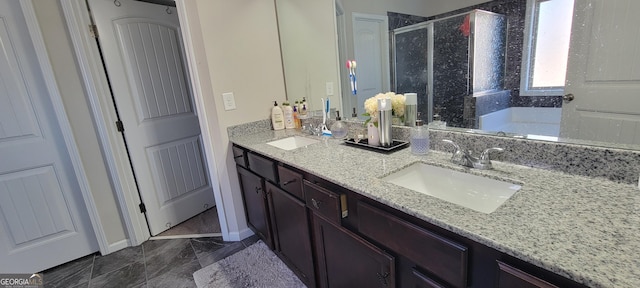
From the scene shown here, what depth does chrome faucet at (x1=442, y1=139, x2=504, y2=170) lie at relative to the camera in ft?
3.35

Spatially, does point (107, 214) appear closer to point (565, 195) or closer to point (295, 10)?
point (295, 10)

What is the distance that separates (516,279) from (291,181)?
3.19 feet

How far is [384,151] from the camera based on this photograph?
1322 mm

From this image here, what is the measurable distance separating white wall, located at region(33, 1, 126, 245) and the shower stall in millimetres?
2152

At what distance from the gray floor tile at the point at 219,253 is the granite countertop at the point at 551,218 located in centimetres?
134

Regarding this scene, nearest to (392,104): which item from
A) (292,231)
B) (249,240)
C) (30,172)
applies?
(292,231)

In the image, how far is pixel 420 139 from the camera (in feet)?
4.04

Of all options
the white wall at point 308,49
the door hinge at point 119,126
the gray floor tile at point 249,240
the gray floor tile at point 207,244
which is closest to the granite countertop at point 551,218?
the white wall at point 308,49

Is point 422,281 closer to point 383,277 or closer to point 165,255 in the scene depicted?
point 383,277

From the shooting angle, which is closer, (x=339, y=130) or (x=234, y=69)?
(x=339, y=130)

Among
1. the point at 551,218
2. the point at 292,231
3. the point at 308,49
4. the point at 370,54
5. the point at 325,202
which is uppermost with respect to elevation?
the point at 308,49

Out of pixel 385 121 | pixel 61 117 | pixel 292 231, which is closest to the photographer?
pixel 385 121

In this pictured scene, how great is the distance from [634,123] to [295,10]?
1990 mm

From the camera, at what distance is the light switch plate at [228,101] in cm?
195
